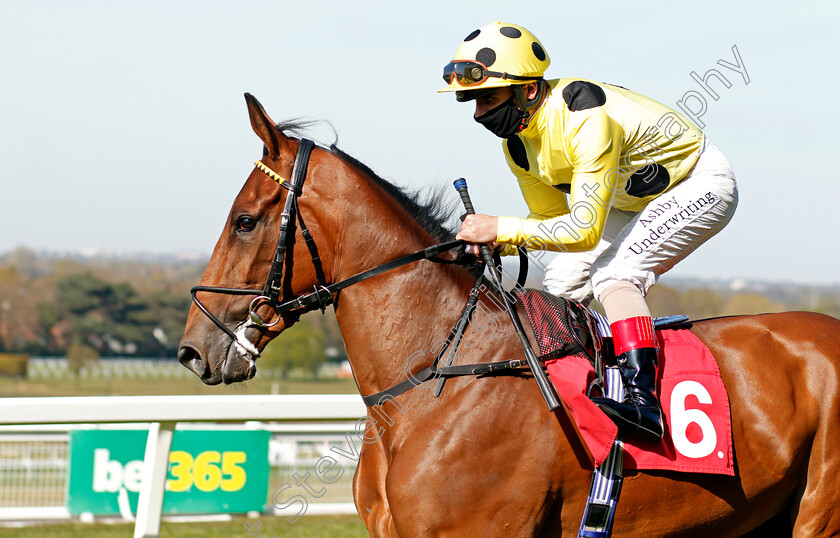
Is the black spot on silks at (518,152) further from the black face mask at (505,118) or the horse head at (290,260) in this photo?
the horse head at (290,260)

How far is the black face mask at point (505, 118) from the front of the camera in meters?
3.03

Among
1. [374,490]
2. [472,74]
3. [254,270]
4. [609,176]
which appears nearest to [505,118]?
[472,74]

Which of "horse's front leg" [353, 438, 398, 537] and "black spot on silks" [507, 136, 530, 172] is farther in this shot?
"black spot on silks" [507, 136, 530, 172]

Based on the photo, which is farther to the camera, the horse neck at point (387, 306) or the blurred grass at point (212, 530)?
Result: the blurred grass at point (212, 530)

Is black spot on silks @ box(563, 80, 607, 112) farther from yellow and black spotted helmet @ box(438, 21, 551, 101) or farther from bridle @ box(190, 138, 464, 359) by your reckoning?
bridle @ box(190, 138, 464, 359)

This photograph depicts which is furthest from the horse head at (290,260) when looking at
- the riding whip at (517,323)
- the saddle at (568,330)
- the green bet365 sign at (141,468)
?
the green bet365 sign at (141,468)

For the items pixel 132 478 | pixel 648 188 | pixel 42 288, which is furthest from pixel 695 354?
pixel 42 288

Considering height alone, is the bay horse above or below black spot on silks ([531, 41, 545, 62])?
below

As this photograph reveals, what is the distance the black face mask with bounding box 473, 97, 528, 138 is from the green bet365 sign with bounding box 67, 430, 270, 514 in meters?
3.56

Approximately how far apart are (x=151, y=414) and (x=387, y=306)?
5.08 ft

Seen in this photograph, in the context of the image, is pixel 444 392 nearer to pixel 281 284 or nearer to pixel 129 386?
pixel 281 284

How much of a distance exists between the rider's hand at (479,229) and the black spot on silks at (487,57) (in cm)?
54

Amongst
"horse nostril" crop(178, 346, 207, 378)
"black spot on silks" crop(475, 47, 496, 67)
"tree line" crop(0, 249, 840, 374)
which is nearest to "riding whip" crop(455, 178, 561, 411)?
"black spot on silks" crop(475, 47, 496, 67)

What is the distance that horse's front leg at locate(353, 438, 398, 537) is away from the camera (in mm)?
2721
